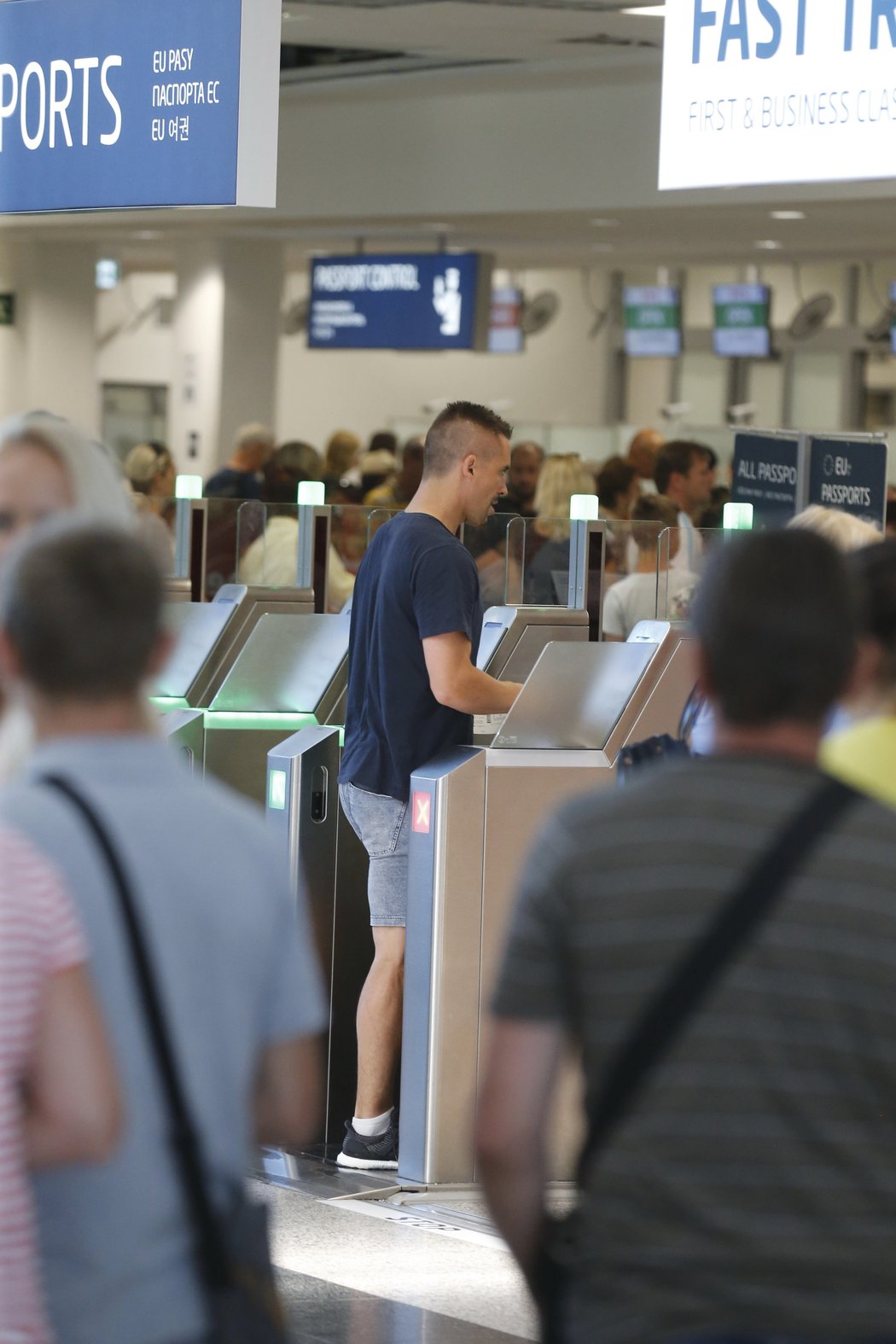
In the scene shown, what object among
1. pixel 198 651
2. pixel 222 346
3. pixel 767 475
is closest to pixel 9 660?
pixel 198 651

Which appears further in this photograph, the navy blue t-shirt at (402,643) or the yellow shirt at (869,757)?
the navy blue t-shirt at (402,643)

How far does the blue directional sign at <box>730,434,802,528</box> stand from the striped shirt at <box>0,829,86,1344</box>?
16.0ft

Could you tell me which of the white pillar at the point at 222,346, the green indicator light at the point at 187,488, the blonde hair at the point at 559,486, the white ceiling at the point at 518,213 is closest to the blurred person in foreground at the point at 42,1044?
the green indicator light at the point at 187,488

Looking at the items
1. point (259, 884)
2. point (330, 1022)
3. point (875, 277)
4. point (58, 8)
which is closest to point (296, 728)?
point (330, 1022)

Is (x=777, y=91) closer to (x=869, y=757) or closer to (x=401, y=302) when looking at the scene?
(x=869, y=757)

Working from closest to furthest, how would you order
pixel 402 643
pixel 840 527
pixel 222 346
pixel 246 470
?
pixel 840 527, pixel 402 643, pixel 246 470, pixel 222 346

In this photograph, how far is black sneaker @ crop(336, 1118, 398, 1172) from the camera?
482cm

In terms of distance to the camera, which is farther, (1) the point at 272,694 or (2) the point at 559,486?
(2) the point at 559,486

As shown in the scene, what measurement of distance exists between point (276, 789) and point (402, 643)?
693mm

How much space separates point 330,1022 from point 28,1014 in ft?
12.1

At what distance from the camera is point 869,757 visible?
205 cm

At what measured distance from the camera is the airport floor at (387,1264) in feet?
11.9

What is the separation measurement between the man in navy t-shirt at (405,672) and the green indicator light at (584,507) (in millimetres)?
901

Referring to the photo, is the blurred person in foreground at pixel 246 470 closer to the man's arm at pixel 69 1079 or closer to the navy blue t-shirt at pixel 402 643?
the navy blue t-shirt at pixel 402 643
